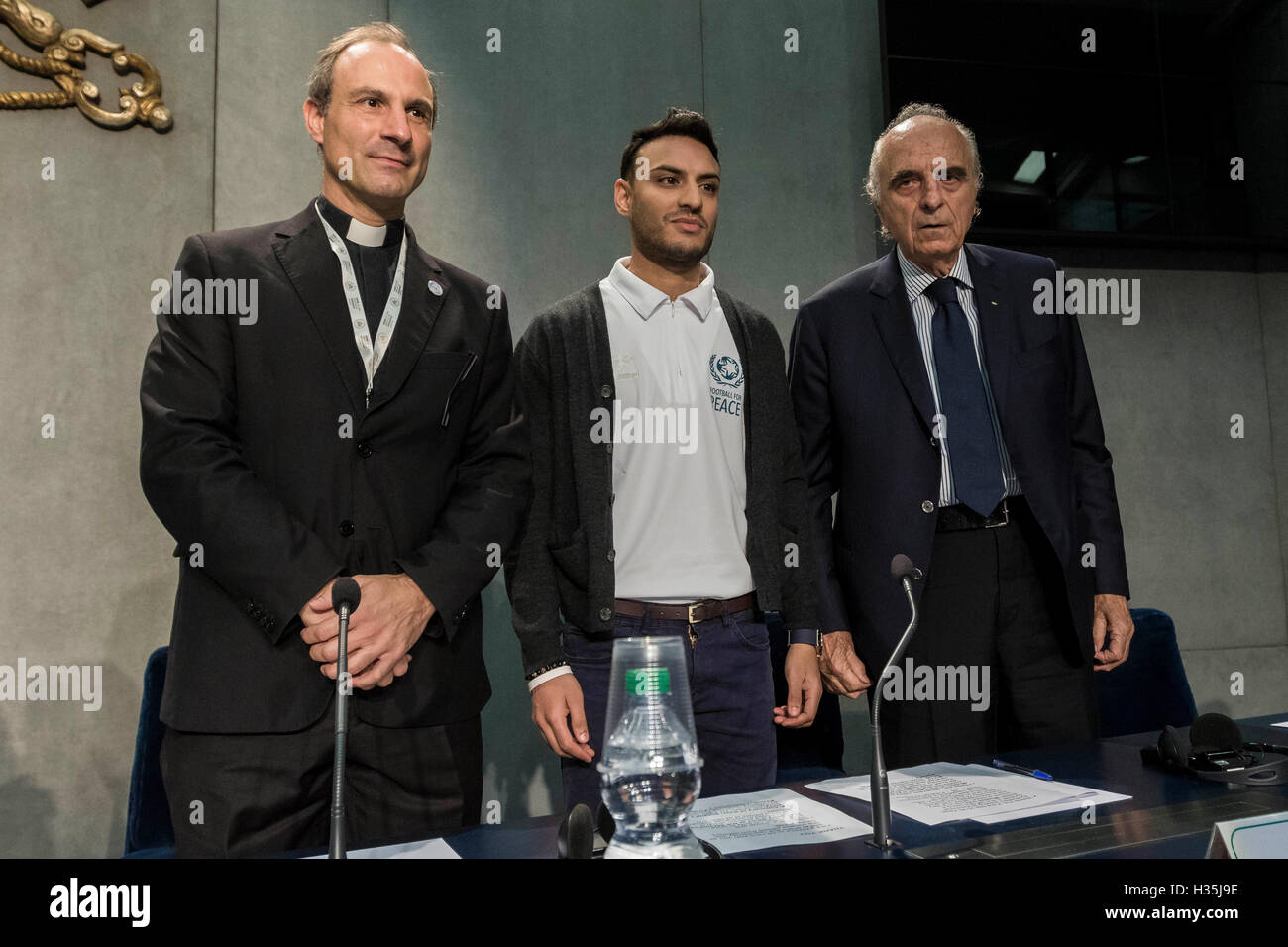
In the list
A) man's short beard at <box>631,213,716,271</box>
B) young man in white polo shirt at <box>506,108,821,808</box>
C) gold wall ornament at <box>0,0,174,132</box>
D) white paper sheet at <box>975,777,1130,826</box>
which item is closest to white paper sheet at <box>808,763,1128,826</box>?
white paper sheet at <box>975,777,1130,826</box>

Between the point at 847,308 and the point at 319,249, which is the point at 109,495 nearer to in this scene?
the point at 319,249

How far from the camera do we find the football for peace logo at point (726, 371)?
→ 2102 millimetres

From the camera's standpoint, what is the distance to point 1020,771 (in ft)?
4.85

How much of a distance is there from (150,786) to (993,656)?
2.00m

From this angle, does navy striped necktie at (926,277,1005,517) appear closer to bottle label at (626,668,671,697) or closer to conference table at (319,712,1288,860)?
conference table at (319,712,1288,860)

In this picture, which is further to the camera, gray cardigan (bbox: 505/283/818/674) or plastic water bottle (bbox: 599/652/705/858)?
gray cardigan (bbox: 505/283/818/674)

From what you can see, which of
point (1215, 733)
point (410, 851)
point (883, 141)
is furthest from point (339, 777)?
point (883, 141)

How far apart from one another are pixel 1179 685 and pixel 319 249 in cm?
251

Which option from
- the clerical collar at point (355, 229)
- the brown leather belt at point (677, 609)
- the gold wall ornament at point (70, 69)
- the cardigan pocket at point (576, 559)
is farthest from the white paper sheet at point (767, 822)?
the gold wall ornament at point (70, 69)

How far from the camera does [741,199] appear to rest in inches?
140

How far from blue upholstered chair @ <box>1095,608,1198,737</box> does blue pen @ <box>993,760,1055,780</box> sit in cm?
132

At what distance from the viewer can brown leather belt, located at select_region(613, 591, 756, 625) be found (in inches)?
75.4

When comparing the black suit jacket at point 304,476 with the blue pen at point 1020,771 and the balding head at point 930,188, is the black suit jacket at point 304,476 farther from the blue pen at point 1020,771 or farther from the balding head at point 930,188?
the balding head at point 930,188

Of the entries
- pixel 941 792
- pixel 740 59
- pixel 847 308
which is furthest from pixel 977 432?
pixel 740 59
